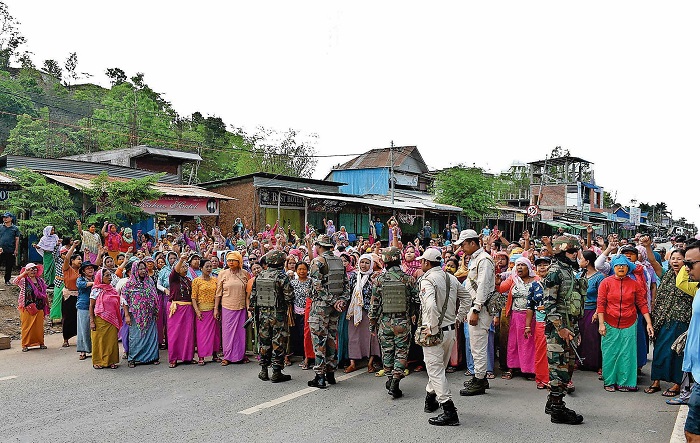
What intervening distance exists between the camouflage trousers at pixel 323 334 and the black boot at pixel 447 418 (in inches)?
72.3

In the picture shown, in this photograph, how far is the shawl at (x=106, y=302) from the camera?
24.4ft

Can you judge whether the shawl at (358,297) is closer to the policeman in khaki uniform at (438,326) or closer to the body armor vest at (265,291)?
the body armor vest at (265,291)

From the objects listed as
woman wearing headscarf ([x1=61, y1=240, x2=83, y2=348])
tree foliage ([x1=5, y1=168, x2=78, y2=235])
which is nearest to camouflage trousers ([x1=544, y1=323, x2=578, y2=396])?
woman wearing headscarf ([x1=61, y1=240, x2=83, y2=348])

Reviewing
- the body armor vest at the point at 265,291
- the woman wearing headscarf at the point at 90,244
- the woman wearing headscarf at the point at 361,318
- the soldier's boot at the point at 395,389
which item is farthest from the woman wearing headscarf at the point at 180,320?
the woman wearing headscarf at the point at 90,244

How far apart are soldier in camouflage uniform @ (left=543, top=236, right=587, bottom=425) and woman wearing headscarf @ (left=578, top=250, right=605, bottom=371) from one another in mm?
1485

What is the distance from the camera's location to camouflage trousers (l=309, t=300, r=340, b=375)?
21.1 ft

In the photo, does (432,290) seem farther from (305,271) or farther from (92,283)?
(92,283)

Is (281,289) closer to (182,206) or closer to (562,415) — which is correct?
(562,415)

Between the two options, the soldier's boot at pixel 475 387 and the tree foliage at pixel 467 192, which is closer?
the soldier's boot at pixel 475 387

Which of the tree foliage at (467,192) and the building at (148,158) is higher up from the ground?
the building at (148,158)

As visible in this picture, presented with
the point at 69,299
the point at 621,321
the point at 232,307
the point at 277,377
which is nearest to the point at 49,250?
the point at 69,299

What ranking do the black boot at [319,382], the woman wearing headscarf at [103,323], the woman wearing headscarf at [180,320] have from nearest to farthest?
the black boot at [319,382]
the woman wearing headscarf at [103,323]
the woman wearing headscarf at [180,320]

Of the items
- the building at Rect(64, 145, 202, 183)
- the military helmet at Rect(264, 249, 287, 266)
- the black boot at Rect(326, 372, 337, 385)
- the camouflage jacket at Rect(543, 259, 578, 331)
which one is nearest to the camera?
the camouflage jacket at Rect(543, 259, 578, 331)

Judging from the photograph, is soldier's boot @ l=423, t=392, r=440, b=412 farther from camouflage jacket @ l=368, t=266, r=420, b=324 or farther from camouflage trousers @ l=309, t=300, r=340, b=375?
camouflage trousers @ l=309, t=300, r=340, b=375
